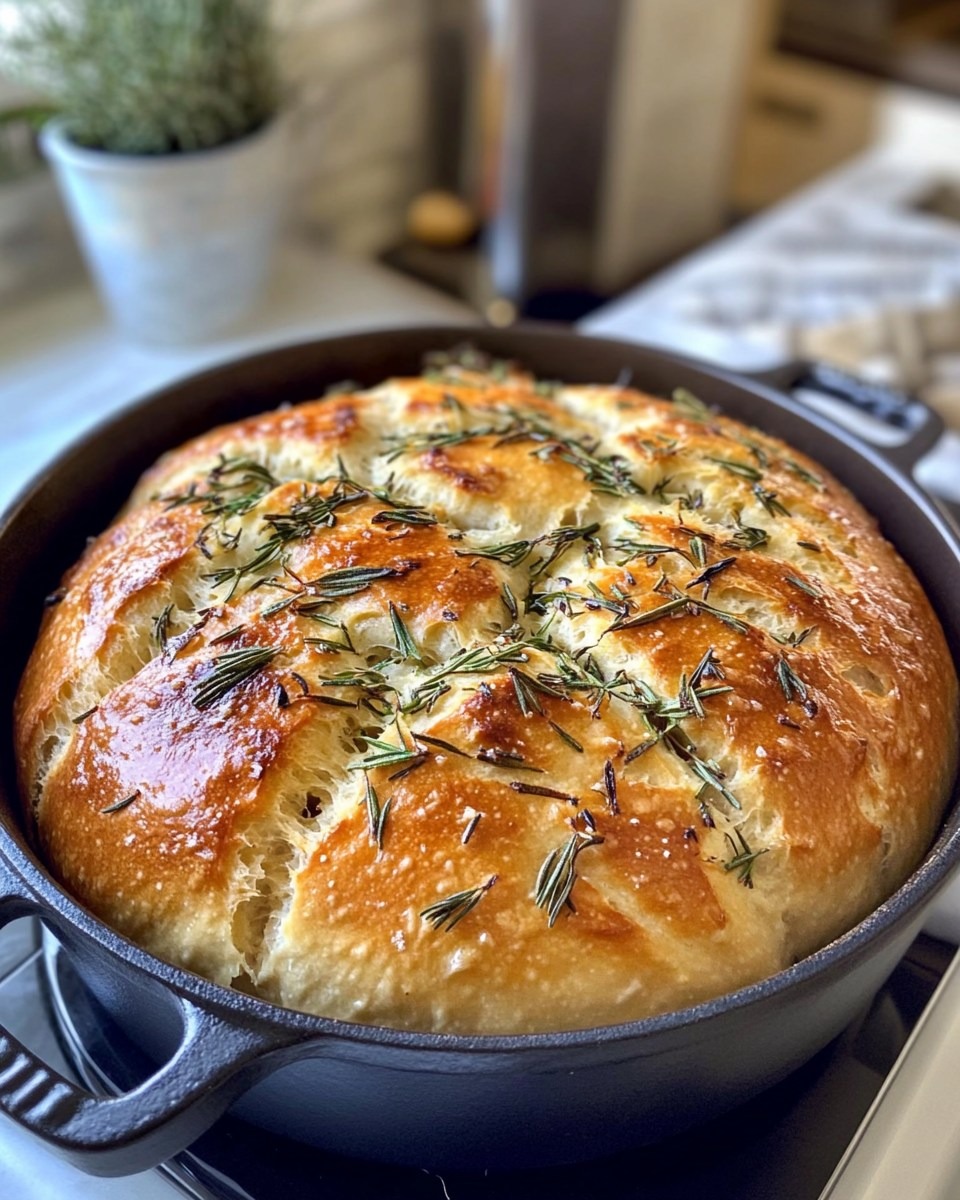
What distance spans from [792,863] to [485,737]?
0.21 metres

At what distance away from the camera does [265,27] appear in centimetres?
160

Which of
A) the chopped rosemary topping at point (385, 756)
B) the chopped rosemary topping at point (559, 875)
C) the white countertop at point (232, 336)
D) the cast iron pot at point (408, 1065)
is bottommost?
the white countertop at point (232, 336)

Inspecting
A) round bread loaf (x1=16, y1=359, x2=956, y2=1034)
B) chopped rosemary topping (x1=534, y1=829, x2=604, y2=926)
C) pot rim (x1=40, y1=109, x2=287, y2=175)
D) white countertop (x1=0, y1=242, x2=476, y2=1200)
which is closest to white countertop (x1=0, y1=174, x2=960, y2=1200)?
white countertop (x1=0, y1=242, x2=476, y2=1200)

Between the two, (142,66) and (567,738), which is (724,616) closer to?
(567,738)

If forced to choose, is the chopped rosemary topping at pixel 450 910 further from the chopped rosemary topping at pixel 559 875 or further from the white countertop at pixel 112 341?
the white countertop at pixel 112 341

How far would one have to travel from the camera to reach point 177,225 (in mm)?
1524

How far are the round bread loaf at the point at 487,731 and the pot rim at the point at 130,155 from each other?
2.35ft

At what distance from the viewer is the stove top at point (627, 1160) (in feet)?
2.37

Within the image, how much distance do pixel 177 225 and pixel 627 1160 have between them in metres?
1.27

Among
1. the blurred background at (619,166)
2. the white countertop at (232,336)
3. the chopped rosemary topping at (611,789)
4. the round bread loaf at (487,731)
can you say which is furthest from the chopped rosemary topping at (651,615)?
the blurred background at (619,166)

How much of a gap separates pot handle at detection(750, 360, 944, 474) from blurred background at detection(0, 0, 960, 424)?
1.65 feet

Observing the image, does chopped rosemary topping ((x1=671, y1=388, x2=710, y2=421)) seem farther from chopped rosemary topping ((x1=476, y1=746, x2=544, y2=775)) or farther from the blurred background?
the blurred background

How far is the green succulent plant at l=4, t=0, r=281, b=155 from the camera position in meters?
1.46

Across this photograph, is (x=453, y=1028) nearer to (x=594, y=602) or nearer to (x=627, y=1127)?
(x=627, y=1127)
